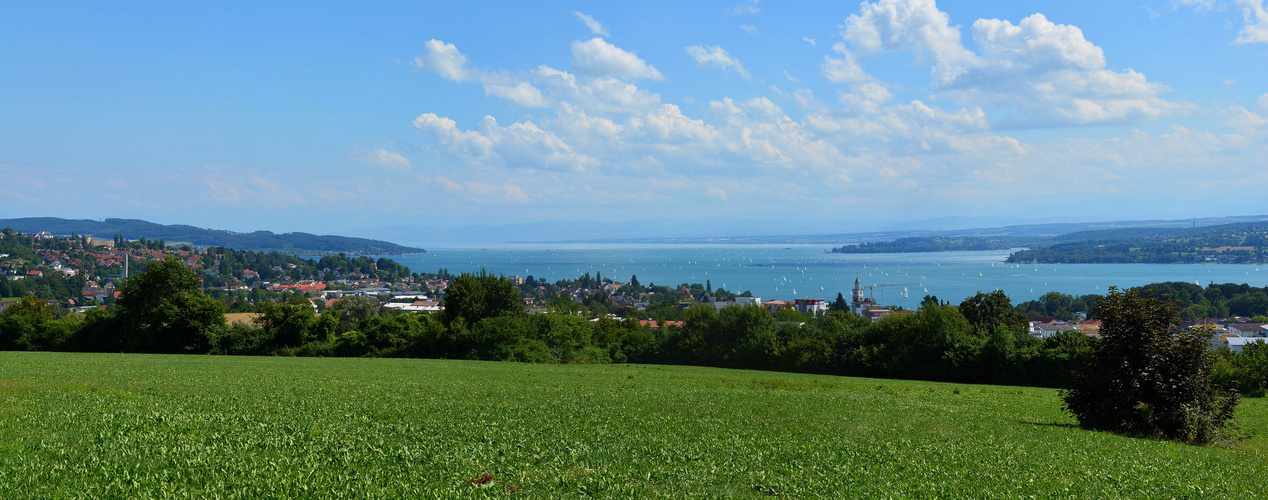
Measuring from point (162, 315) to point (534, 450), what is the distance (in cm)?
4912

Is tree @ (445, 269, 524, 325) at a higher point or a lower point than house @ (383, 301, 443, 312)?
higher

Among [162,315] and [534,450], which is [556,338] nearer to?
[162,315]

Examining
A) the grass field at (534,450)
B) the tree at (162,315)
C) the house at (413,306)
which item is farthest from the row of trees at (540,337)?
the house at (413,306)

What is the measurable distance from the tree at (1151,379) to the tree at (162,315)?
52.3 meters

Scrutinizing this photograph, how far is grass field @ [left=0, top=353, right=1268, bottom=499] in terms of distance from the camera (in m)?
8.35

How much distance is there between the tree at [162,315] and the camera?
4844 centimetres

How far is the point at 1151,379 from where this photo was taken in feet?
57.2

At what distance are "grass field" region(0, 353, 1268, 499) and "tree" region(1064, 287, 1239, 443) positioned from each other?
100cm

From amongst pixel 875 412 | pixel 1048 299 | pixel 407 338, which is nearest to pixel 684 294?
pixel 1048 299

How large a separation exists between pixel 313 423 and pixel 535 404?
6.34 meters

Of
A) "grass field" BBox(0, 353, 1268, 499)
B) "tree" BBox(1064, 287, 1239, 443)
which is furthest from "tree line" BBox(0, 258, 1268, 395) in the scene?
"grass field" BBox(0, 353, 1268, 499)

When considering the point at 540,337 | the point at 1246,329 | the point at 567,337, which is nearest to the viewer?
the point at 567,337

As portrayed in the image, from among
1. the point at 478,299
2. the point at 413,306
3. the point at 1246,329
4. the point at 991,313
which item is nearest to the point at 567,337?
the point at 478,299

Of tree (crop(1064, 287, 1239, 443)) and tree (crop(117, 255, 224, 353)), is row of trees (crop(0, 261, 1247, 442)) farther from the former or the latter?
tree (crop(1064, 287, 1239, 443))
